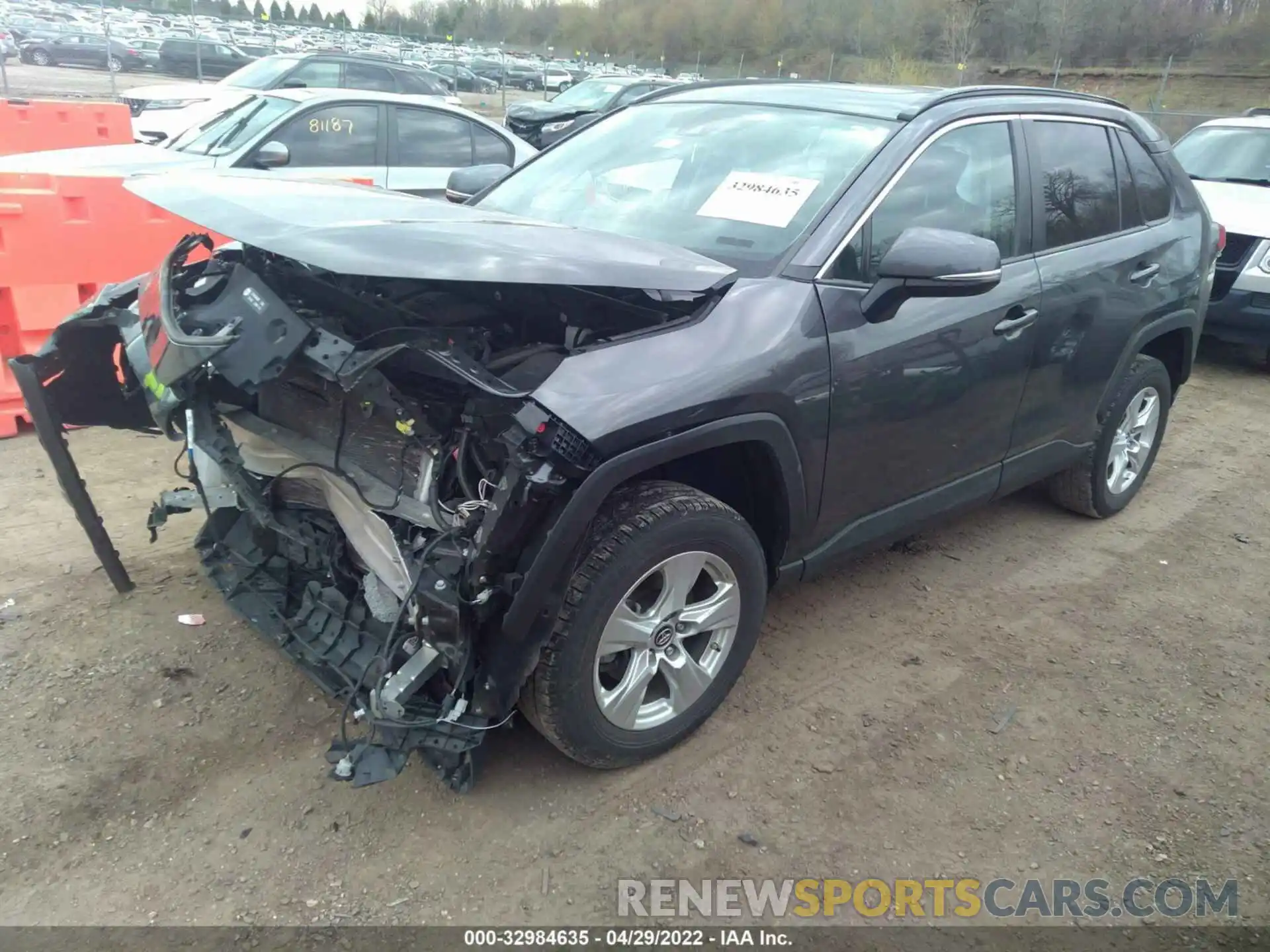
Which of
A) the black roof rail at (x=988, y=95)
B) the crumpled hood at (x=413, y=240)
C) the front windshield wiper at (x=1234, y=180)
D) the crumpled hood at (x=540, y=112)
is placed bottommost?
the crumpled hood at (x=413, y=240)

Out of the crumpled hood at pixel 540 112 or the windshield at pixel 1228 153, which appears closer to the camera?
the windshield at pixel 1228 153

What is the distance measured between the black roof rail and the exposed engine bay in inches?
51.2

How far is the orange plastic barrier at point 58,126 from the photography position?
8797 millimetres

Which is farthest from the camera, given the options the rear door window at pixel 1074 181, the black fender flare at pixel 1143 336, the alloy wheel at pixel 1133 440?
the alloy wheel at pixel 1133 440

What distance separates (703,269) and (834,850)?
1691 mm

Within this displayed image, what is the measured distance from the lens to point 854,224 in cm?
302

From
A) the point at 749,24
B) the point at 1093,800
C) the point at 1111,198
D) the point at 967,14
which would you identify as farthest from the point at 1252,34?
the point at 1093,800

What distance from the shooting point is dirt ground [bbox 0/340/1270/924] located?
97.3 inches

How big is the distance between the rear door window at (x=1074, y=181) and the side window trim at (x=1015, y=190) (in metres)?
0.10

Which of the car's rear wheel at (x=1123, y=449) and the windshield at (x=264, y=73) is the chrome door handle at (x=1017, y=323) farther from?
the windshield at (x=264, y=73)

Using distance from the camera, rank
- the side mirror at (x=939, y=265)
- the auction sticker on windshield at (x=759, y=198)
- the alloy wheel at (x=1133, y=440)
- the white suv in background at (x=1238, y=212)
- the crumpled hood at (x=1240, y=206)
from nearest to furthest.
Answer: the side mirror at (x=939, y=265), the auction sticker on windshield at (x=759, y=198), the alloy wheel at (x=1133, y=440), the white suv in background at (x=1238, y=212), the crumpled hood at (x=1240, y=206)

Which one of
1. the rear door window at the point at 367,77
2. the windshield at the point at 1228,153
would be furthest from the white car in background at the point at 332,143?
the windshield at the point at 1228,153

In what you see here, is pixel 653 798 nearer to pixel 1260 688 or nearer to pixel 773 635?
pixel 773 635

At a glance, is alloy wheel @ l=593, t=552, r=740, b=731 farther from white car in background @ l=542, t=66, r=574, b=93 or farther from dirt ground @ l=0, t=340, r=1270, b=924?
white car in background @ l=542, t=66, r=574, b=93
